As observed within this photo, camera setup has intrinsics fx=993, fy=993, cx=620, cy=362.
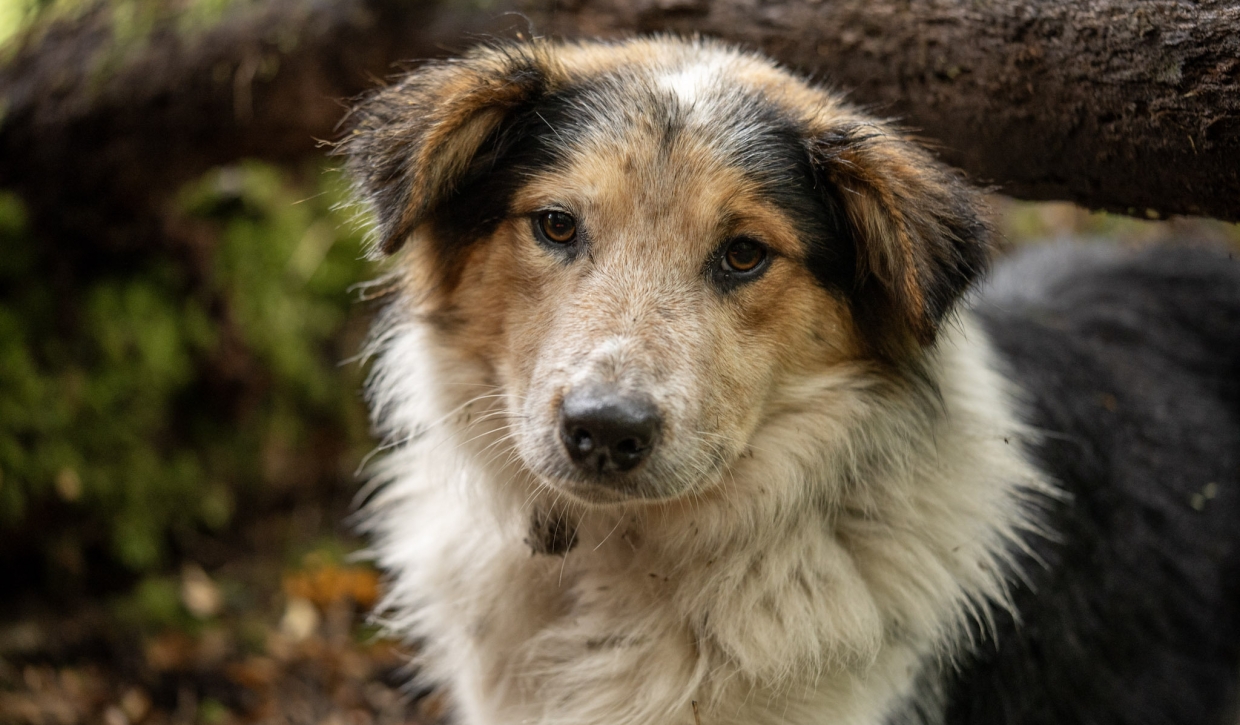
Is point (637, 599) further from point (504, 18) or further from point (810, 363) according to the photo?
point (504, 18)

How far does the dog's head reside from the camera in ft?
8.45

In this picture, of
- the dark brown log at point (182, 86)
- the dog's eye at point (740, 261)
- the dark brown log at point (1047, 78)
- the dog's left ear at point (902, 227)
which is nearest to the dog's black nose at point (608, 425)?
the dog's eye at point (740, 261)

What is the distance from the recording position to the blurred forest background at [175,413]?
4367mm

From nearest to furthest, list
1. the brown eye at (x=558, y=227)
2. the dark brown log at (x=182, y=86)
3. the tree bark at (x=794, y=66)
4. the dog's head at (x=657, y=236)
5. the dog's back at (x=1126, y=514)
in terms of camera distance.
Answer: the dog's head at (x=657, y=236)
the tree bark at (x=794, y=66)
the brown eye at (x=558, y=227)
the dog's back at (x=1126, y=514)
the dark brown log at (x=182, y=86)

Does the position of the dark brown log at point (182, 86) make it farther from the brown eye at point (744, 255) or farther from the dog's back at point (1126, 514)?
the dog's back at point (1126, 514)

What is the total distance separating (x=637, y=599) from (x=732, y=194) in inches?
47.3

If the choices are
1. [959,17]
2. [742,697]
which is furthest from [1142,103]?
[742,697]

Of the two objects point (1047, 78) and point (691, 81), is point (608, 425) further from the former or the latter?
point (1047, 78)

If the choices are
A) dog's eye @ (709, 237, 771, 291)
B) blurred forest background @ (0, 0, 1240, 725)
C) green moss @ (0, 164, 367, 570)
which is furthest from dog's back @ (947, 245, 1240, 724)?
green moss @ (0, 164, 367, 570)

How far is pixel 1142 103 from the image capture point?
2.72 metres

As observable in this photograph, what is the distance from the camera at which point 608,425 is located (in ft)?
7.80

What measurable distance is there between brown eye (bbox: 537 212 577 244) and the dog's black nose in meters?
0.58

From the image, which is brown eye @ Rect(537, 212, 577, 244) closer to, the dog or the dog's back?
the dog

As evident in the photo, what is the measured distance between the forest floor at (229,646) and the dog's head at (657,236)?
187 centimetres
